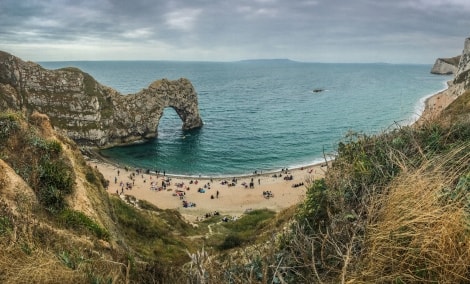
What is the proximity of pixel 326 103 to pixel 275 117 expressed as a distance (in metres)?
38.1

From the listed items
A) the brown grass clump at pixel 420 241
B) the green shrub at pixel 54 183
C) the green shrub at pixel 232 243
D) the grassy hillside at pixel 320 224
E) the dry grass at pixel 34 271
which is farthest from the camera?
the green shrub at pixel 232 243

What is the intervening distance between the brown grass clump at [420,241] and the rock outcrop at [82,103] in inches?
3127

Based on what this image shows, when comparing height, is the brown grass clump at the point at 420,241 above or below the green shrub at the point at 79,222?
above

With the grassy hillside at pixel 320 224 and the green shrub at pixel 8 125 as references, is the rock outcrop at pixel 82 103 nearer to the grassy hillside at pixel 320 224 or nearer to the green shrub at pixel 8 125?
the grassy hillside at pixel 320 224

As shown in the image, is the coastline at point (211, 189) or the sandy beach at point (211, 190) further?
the sandy beach at point (211, 190)

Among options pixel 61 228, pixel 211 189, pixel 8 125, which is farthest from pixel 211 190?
pixel 61 228

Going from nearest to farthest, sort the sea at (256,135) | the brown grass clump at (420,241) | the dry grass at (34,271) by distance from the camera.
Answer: the brown grass clump at (420,241)
the dry grass at (34,271)
the sea at (256,135)

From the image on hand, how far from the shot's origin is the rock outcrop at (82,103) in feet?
256

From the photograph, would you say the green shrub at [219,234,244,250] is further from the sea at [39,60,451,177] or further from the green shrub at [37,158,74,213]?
the sea at [39,60,451,177]

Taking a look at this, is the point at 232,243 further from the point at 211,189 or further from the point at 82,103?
the point at 82,103

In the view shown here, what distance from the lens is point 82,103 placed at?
80812 mm

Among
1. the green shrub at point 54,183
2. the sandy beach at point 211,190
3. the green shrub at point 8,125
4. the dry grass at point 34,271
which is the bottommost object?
the sandy beach at point 211,190

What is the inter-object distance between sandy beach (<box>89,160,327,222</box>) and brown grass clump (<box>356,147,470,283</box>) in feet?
140

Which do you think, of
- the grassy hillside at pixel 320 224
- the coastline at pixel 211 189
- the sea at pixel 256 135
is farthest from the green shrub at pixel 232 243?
the coastline at pixel 211 189
